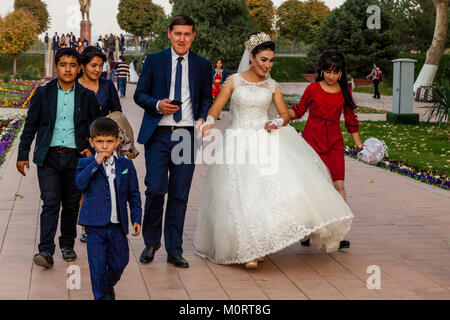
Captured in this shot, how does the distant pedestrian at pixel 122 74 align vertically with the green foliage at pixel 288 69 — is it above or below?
below

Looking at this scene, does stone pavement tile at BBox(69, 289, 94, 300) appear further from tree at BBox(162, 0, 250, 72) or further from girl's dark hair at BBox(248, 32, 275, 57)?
tree at BBox(162, 0, 250, 72)

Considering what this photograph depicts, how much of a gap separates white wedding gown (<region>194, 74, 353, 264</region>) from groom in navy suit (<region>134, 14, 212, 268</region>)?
1.01ft

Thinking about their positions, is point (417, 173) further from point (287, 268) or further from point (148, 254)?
point (148, 254)

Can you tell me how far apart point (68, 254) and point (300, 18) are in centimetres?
6809

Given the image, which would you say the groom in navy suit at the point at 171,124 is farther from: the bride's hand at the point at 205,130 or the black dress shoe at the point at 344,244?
the black dress shoe at the point at 344,244

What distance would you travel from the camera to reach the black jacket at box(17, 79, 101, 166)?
6129 millimetres

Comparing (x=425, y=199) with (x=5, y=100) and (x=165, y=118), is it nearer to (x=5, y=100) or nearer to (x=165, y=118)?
(x=165, y=118)

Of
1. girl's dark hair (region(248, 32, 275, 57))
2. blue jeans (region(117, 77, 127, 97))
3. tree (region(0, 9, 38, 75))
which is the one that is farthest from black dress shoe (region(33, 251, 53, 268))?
tree (region(0, 9, 38, 75))

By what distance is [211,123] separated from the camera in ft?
20.5

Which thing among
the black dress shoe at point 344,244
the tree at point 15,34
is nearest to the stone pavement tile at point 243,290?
the black dress shoe at point 344,244

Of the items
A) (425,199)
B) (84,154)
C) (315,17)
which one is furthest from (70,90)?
(315,17)

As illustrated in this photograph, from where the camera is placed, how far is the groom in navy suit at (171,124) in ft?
20.2

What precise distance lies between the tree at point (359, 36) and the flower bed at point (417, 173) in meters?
31.0
